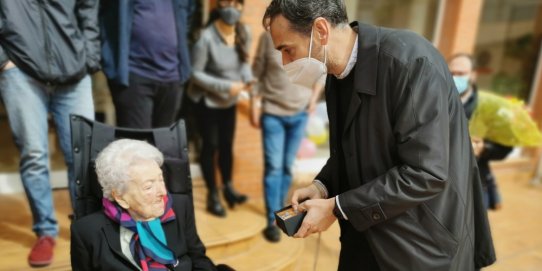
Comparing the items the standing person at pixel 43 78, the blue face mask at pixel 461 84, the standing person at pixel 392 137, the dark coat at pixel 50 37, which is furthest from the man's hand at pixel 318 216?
the blue face mask at pixel 461 84

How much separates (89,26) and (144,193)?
38.6 inches

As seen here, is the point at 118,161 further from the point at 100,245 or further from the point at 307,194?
the point at 307,194

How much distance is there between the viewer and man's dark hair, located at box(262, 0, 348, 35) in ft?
3.52

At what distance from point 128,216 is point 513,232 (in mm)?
3417

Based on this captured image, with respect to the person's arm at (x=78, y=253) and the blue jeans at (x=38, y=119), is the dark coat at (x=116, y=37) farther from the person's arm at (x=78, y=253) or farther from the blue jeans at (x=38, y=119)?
the person's arm at (x=78, y=253)

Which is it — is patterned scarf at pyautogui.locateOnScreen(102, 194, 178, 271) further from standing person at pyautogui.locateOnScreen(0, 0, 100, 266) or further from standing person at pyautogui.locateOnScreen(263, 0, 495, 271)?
standing person at pyautogui.locateOnScreen(263, 0, 495, 271)

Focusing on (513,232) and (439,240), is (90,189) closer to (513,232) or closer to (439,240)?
(439,240)

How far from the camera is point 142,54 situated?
2.15 m

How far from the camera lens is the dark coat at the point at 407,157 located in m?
1.03

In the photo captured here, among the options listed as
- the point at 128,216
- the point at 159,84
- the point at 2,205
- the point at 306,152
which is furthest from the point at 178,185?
→ the point at 306,152

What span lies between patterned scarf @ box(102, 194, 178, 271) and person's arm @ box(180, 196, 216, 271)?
4.7 inches

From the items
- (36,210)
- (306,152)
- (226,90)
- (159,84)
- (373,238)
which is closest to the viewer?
(373,238)

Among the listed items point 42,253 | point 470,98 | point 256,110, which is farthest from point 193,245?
point 470,98

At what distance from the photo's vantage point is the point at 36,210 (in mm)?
1928
